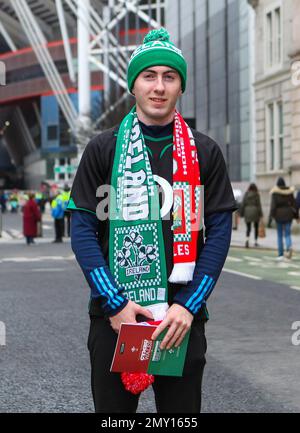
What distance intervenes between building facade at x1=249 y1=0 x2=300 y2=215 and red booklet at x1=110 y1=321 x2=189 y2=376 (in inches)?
1141

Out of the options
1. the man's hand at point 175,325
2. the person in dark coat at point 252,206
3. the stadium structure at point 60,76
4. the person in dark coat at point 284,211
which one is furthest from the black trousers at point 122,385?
the stadium structure at point 60,76

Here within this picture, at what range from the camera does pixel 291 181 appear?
33.0m

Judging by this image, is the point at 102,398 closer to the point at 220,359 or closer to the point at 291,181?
the point at 220,359

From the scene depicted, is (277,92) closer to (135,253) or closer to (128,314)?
(135,253)

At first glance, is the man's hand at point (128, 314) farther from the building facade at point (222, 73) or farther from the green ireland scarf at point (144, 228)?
the building facade at point (222, 73)

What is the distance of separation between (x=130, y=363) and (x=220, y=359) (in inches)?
193

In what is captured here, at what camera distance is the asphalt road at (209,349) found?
6.42 metres

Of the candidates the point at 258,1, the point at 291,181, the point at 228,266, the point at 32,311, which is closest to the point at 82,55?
the point at 258,1

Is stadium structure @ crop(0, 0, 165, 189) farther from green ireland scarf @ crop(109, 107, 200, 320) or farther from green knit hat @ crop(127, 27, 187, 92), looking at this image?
green ireland scarf @ crop(109, 107, 200, 320)

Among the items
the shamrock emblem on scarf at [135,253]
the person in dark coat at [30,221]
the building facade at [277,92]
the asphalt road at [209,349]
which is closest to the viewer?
the shamrock emblem on scarf at [135,253]

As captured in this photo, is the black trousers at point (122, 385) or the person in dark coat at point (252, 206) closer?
the black trousers at point (122, 385)

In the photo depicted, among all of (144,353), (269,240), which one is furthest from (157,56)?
(269,240)
